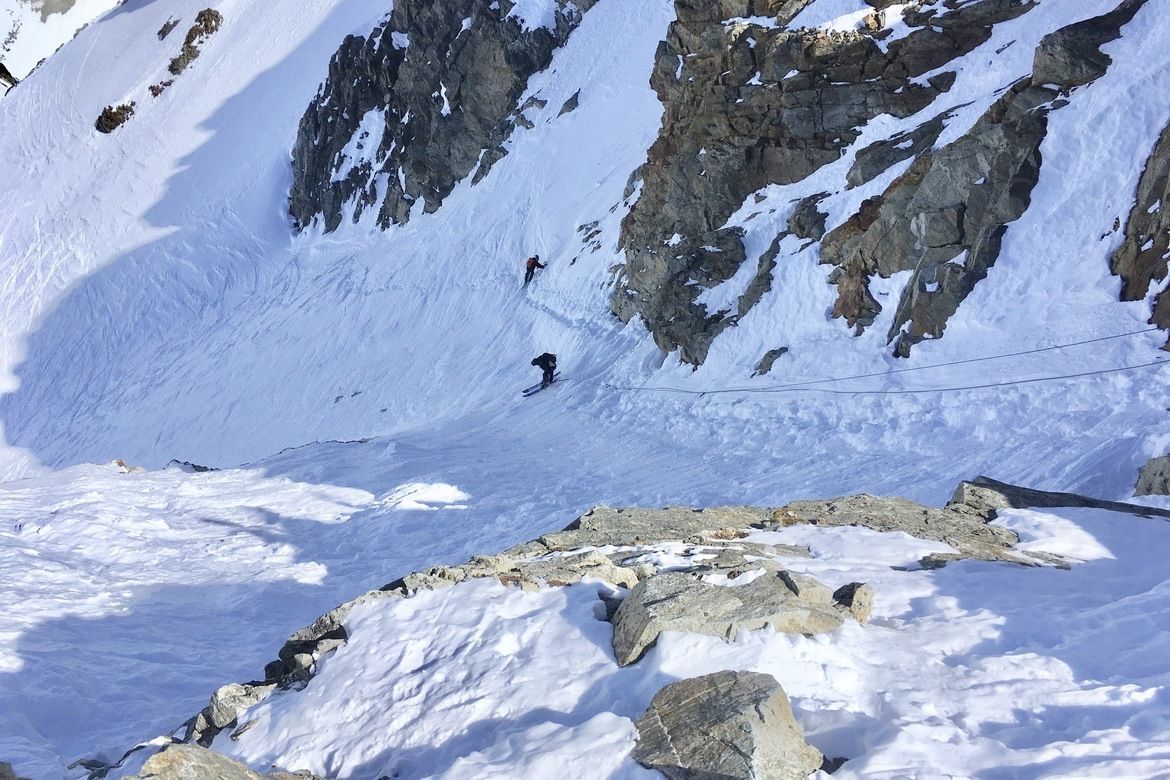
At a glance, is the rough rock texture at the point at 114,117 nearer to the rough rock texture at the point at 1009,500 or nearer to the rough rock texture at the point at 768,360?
the rough rock texture at the point at 768,360

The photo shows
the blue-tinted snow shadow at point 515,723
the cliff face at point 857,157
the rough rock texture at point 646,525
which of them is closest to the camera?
the blue-tinted snow shadow at point 515,723

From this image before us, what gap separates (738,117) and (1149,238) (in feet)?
30.9

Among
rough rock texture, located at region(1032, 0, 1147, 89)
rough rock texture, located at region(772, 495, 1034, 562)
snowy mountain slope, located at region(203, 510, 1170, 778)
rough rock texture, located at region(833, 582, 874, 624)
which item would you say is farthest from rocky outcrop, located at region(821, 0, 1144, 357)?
rough rock texture, located at region(833, 582, 874, 624)

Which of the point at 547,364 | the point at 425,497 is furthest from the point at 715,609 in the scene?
the point at 547,364

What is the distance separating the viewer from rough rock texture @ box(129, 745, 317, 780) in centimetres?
416

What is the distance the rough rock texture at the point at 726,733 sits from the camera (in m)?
4.21

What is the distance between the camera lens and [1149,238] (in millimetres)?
11570

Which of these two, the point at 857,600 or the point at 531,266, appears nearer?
the point at 857,600

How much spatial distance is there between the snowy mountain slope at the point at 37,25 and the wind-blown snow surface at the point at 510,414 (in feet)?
308

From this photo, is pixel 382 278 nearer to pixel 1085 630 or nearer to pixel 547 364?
pixel 547 364

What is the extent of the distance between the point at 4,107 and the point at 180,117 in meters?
20.2

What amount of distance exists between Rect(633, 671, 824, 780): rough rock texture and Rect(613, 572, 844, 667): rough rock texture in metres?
0.77

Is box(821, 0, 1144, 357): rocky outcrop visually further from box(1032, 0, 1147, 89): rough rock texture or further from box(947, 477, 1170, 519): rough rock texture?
box(947, 477, 1170, 519): rough rock texture

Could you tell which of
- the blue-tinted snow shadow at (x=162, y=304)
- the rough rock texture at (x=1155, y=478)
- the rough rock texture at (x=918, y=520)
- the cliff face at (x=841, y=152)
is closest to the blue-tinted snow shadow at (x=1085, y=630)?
the rough rock texture at (x=918, y=520)
